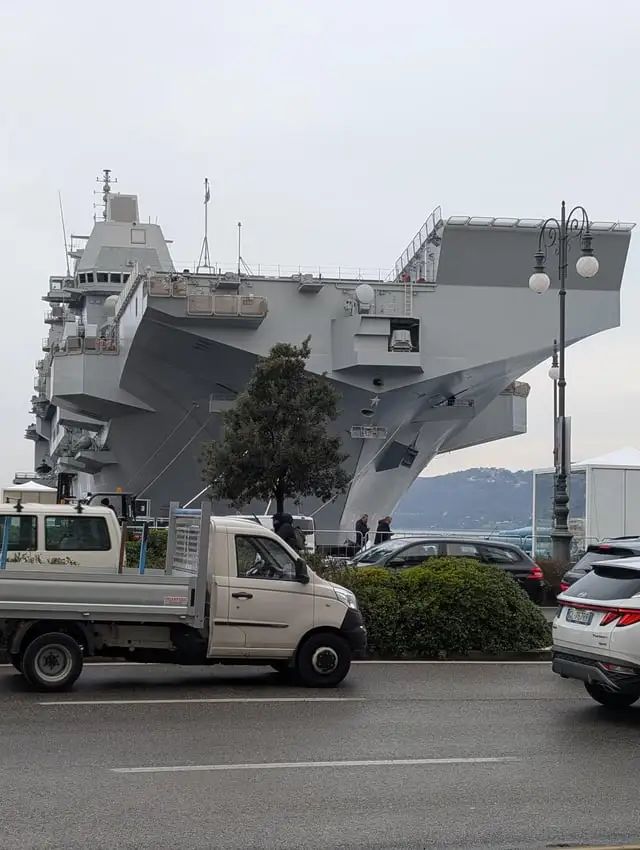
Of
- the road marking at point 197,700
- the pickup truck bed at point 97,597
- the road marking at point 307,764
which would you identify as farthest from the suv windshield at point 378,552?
the road marking at point 307,764

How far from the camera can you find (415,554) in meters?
20.2

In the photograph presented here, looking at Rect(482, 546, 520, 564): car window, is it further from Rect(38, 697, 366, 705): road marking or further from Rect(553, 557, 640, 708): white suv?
Rect(38, 697, 366, 705): road marking

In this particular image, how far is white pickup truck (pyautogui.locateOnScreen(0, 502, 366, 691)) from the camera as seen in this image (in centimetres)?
1078

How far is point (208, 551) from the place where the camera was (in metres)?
11.1

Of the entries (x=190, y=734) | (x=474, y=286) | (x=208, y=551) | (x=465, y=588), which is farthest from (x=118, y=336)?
(x=190, y=734)

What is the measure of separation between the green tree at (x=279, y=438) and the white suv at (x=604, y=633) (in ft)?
60.7

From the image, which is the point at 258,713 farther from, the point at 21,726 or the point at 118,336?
Result: the point at 118,336

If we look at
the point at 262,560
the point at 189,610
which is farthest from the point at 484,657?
the point at 189,610

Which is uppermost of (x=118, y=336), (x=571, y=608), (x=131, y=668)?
(x=118, y=336)

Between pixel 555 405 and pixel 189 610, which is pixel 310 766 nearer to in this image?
pixel 189 610

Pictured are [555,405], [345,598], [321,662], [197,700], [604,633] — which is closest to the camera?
[604,633]

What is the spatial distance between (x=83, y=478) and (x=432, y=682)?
46.9m

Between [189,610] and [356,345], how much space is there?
22681mm

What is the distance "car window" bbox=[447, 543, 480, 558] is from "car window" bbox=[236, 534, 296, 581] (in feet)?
29.5
